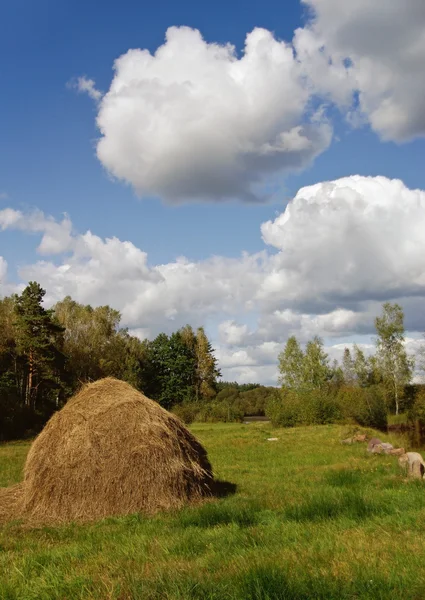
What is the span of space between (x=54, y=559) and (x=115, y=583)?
2.23 meters

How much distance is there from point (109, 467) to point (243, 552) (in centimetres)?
557

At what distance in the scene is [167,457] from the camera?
480 inches

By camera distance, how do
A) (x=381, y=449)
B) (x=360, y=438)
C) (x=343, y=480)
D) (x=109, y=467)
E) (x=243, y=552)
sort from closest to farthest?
(x=243, y=552)
(x=109, y=467)
(x=343, y=480)
(x=381, y=449)
(x=360, y=438)

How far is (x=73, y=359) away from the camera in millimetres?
66312

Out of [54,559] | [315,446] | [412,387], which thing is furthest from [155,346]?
[54,559]

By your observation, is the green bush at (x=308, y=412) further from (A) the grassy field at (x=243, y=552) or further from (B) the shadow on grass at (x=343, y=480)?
(A) the grassy field at (x=243, y=552)

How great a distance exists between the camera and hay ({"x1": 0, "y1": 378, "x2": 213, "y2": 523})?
1168 centimetres

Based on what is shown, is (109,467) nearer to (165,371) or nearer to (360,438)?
(360,438)

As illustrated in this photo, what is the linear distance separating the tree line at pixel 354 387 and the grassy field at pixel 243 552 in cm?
4043

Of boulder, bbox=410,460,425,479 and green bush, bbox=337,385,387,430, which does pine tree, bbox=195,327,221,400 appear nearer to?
green bush, bbox=337,385,387,430

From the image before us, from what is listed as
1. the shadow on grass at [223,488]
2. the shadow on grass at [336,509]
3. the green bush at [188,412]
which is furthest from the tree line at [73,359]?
the shadow on grass at [336,509]

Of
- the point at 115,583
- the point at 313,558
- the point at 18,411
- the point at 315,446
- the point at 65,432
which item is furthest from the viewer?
the point at 18,411

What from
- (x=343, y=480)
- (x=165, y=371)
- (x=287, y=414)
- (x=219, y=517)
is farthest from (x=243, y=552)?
(x=165, y=371)

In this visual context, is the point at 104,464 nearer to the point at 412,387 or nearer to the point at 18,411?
the point at 18,411
